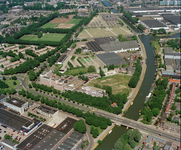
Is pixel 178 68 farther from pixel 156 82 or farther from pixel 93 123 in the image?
pixel 93 123

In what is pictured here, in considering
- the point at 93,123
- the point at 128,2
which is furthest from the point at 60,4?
the point at 93,123

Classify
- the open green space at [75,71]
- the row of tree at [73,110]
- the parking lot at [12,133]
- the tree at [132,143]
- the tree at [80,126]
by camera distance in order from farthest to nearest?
the open green space at [75,71] < the row of tree at [73,110] < the parking lot at [12,133] < the tree at [80,126] < the tree at [132,143]

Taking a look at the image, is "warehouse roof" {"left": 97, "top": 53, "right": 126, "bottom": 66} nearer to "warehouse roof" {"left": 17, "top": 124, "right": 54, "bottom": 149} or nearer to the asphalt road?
the asphalt road

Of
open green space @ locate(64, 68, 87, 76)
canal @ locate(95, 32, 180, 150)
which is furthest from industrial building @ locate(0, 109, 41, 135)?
open green space @ locate(64, 68, 87, 76)

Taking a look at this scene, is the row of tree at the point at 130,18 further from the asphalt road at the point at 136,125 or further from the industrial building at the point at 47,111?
the industrial building at the point at 47,111

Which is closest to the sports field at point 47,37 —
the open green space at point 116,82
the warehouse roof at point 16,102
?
the open green space at point 116,82

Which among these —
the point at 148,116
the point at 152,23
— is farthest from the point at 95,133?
the point at 152,23
